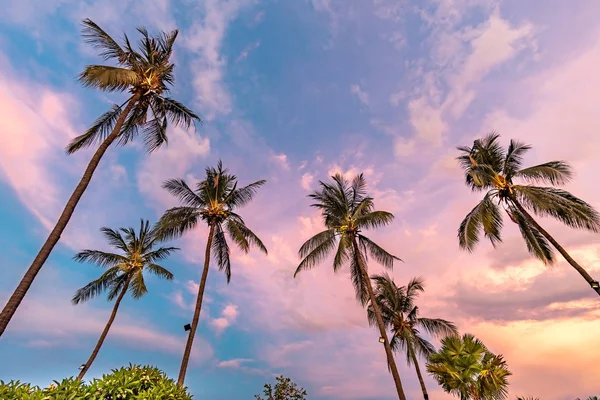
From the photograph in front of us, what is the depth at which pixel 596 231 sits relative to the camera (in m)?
16.1

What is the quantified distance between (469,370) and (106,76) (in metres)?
23.1

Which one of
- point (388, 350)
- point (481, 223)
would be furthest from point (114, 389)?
point (481, 223)

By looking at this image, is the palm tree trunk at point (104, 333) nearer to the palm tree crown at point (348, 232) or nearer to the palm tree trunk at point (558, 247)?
the palm tree crown at point (348, 232)

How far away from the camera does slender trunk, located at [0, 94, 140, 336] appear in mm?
9555

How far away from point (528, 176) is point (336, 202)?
1188 cm

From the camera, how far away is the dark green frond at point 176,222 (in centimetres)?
A: 2177

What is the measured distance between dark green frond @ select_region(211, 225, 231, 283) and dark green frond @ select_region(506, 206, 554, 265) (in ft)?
62.0

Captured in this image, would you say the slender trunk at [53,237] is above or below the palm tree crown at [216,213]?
below

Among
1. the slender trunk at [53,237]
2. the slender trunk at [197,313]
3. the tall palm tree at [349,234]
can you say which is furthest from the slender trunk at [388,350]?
the slender trunk at [53,237]

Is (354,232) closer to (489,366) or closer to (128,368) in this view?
(489,366)

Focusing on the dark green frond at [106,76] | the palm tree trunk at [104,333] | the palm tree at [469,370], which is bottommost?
the palm tree at [469,370]

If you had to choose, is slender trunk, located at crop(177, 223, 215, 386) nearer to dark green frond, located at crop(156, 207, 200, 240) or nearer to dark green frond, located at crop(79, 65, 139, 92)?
dark green frond, located at crop(156, 207, 200, 240)

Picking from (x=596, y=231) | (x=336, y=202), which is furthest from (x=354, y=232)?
(x=596, y=231)

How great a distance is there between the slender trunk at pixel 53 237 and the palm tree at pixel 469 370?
19.8m
